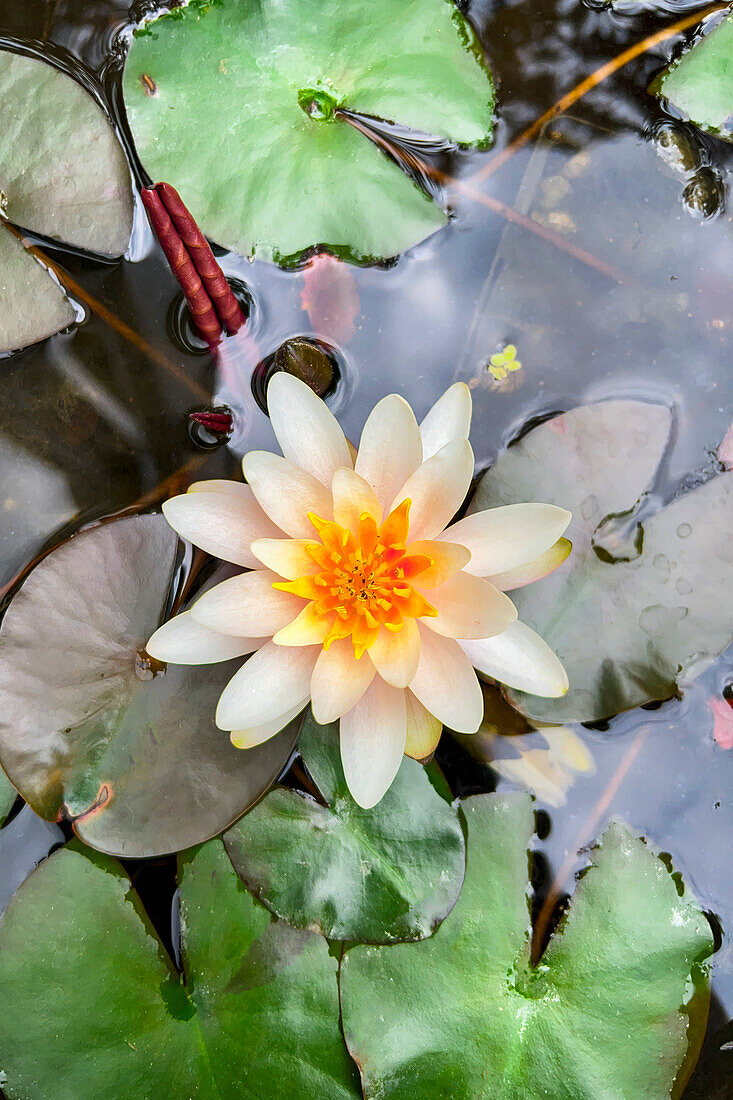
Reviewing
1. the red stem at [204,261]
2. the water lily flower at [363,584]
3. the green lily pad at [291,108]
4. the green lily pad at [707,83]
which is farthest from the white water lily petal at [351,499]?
the green lily pad at [707,83]

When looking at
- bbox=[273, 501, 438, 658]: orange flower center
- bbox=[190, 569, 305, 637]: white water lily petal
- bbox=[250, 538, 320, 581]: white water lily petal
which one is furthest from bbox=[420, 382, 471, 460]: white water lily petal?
bbox=[190, 569, 305, 637]: white water lily petal

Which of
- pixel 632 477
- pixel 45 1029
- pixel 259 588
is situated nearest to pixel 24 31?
pixel 259 588

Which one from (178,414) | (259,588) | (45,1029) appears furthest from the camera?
(178,414)

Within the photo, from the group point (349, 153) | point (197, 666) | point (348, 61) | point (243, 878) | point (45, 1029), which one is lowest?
point (45, 1029)

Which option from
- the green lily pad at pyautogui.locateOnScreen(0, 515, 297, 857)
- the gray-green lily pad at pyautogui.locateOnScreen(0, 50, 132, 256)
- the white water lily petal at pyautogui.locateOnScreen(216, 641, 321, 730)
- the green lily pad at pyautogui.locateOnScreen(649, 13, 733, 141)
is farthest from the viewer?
the green lily pad at pyautogui.locateOnScreen(649, 13, 733, 141)

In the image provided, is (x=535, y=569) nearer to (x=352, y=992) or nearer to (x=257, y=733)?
(x=257, y=733)

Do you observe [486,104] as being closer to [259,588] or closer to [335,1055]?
[259,588]

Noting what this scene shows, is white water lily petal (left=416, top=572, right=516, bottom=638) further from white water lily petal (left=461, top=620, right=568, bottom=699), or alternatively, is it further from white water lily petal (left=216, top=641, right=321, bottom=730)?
white water lily petal (left=216, top=641, right=321, bottom=730)
